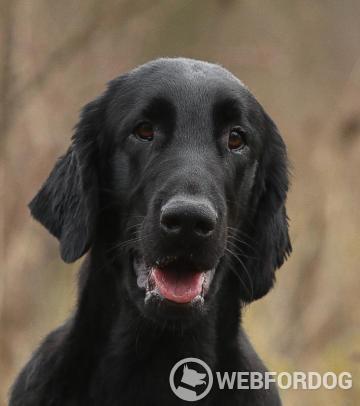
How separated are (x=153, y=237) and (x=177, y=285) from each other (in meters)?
0.22

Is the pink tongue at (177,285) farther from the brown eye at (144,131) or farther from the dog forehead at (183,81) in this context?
the dog forehead at (183,81)

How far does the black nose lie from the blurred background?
4449mm

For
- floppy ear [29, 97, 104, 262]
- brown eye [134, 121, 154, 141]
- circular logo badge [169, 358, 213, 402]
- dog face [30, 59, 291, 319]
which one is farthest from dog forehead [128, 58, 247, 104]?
circular logo badge [169, 358, 213, 402]

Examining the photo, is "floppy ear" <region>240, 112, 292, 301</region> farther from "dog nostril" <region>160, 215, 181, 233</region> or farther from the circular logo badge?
"dog nostril" <region>160, 215, 181, 233</region>

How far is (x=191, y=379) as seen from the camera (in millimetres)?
4559

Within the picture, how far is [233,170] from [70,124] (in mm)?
5671

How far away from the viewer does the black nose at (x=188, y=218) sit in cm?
409

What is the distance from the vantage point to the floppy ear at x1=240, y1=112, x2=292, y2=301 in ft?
15.9

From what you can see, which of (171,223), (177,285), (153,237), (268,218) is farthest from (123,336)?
(268,218)

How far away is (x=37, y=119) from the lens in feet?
31.4

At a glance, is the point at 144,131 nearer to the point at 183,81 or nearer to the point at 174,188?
the point at 183,81

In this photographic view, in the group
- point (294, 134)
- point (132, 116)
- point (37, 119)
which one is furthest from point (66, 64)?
point (132, 116)

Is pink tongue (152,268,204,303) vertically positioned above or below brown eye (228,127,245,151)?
below

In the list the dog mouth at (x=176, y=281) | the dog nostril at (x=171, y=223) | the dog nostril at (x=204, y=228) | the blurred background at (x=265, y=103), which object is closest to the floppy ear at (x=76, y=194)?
the dog mouth at (x=176, y=281)
